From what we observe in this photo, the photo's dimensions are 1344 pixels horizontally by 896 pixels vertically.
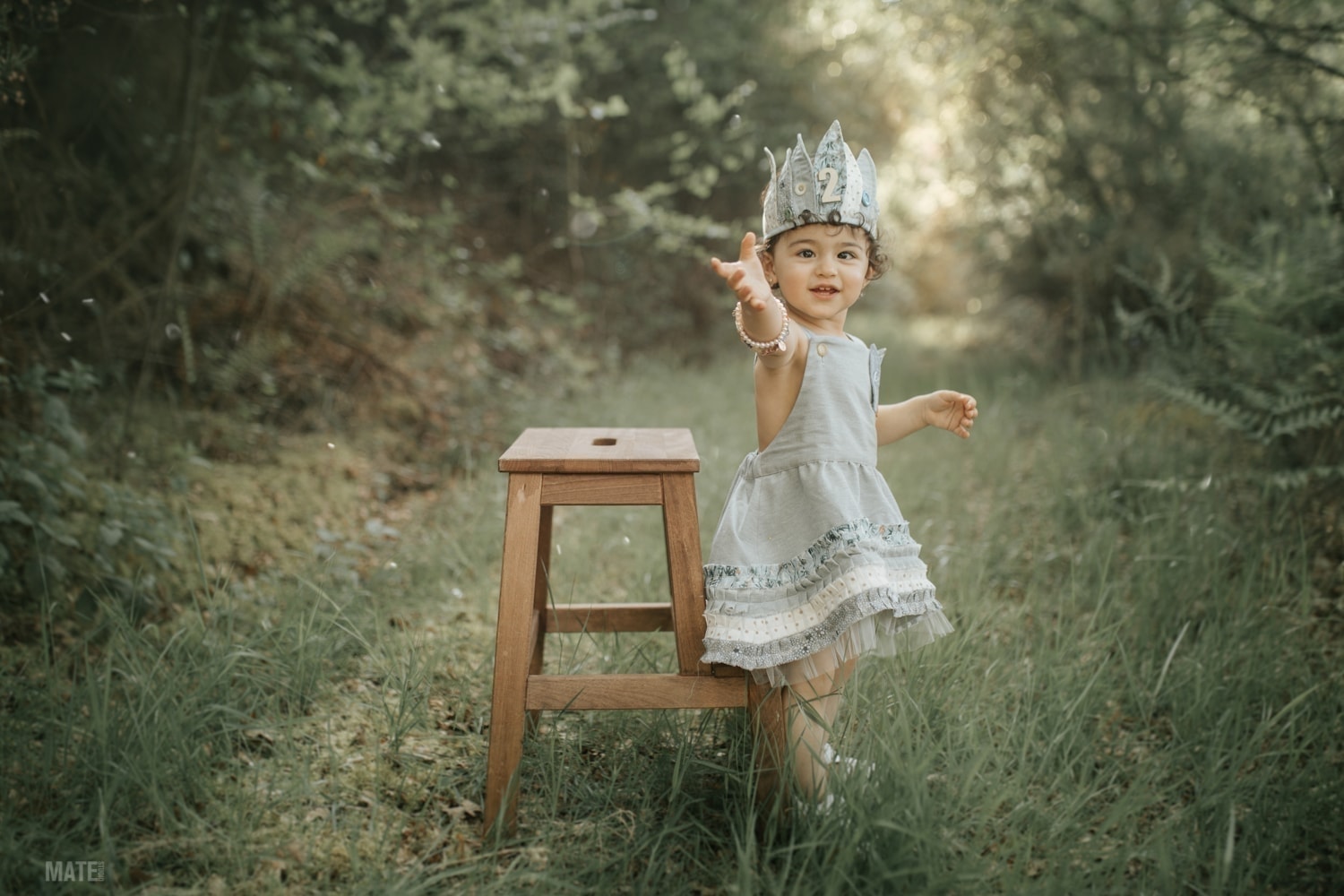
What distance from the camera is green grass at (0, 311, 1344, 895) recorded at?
6.72ft

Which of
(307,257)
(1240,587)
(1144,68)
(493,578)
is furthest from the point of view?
(1144,68)

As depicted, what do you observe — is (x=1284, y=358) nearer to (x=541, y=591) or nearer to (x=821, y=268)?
(x=821, y=268)

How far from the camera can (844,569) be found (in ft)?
6.75

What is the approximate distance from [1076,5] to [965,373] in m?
3.09

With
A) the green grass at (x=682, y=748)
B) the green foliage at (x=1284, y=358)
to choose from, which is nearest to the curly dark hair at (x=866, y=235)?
the green grass at (x=682, y=748)

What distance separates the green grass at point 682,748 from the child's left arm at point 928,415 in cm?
69

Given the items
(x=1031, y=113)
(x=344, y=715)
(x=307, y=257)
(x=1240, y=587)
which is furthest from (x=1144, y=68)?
(x=344, y=715)

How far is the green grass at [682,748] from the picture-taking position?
6.72ft

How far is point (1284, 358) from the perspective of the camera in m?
4.23

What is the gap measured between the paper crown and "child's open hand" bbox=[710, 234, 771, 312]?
0.74 feet

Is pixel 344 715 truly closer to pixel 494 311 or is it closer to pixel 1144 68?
pixel 494 311

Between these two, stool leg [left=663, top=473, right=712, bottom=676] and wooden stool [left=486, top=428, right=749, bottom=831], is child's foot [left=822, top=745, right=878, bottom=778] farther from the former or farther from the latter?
stool leg [left=663, top=473, right=712, bottom=676]

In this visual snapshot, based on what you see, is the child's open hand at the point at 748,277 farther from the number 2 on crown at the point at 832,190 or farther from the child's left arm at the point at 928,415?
the child's left arm at the point at 928,415

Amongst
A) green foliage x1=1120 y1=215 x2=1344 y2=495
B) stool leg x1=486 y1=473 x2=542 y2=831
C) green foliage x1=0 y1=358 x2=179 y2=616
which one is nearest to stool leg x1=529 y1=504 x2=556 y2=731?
stool leg x1=486 y1=473 x2=542 y2=831
